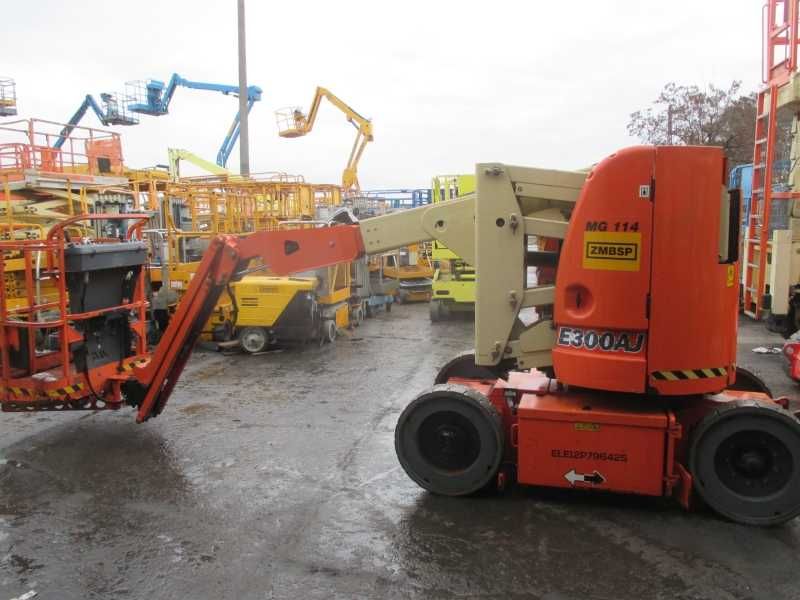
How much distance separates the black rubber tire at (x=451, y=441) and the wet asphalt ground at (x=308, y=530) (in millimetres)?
183

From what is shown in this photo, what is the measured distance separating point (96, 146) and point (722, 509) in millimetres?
22305

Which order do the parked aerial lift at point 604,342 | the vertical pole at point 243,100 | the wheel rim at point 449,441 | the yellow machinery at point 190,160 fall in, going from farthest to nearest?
the yellow machinery at point 190,160
the vertical pole at point 243,100
the wheel rim at point 449,441
the parked aerial lift at point 604,342

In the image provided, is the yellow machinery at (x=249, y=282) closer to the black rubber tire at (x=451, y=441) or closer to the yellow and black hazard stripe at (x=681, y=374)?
the black rubber tire at (x=451, y=441)

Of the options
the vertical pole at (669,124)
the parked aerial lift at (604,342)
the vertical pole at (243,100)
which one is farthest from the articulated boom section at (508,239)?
the vertical pole at (669,124)

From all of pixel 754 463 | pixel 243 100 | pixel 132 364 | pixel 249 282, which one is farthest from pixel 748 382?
pixel 243 100

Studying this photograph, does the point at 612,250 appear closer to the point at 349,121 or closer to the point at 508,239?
the point at 508,239

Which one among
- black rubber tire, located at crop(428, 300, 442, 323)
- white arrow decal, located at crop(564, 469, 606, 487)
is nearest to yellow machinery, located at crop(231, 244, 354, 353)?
black rubber tire, located at crop(428, 300, 442, 323)

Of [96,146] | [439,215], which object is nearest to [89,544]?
[439,215]

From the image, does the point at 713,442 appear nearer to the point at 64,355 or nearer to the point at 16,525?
the point at 16,525

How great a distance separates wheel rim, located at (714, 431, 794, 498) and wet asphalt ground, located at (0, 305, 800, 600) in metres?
0.29

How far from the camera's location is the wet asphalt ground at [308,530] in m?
3.79

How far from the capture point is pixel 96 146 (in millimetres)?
21531

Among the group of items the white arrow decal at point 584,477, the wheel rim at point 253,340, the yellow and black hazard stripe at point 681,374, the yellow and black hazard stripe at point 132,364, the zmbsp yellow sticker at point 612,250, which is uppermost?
the zmbsp yellow sticker at point 612,250

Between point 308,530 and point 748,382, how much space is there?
395 centimetres
